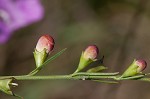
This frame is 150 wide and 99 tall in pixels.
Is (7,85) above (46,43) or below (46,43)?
below

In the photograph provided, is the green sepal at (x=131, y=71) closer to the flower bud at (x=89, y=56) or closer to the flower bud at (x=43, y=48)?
the flower bud at (x=89, y=56)

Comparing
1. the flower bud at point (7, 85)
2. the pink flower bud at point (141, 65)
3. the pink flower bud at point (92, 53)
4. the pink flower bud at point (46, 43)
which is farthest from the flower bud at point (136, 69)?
the flower bud at point (7, 85)

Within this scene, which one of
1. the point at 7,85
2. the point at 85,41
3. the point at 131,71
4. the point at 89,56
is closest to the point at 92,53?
the point at 89,56

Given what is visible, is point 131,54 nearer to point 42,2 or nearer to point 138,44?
point 138,44

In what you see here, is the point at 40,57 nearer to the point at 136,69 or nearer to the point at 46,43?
the point at 46,43

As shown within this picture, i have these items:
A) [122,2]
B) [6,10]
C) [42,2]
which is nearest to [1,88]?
[6,10]

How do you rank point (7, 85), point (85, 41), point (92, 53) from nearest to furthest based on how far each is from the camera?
point (7, 85) → point (92, 53) → point (85, 41)
